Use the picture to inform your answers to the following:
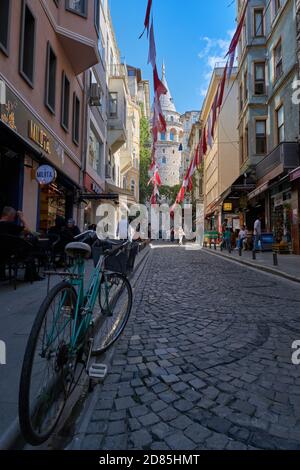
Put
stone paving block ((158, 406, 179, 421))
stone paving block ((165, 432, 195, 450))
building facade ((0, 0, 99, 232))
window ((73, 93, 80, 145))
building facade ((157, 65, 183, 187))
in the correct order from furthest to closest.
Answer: building facade ((157, 65, 183, 187)) → window ((73, 93, 80, 145)) → building facade ((0, 0, 99, 232)) → stone paving block ((158, 406, 179, 421)) → stone paving block ((165, 432, 195, 450))

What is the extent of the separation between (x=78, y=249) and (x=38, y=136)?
27.4ft

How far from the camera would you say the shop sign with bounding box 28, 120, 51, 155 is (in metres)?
9.36

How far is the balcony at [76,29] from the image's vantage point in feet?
40.2

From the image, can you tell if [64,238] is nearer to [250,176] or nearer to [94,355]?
[94,355]

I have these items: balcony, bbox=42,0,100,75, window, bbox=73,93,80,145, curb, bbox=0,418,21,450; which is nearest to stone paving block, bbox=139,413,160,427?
curb, bbox=0,418,21,450

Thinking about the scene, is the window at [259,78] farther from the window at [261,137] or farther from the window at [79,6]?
the window at [79,6]

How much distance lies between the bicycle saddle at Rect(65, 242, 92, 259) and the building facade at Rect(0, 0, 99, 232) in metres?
5.94

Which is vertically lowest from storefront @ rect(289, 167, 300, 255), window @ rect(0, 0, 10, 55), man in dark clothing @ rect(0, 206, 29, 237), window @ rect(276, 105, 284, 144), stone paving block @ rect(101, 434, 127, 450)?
stone paving block @ rect(101, 434, 127, 450)

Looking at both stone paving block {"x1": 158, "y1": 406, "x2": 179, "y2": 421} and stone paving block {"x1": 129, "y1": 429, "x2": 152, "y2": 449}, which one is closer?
Answer: stone paving block {"x1": 129, "y1": 429, "x2": 152, "y2": 449}

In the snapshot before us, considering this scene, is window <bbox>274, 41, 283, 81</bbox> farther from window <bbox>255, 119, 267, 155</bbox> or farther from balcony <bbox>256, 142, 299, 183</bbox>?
balcony <bbox>256, 142, 299, 183</bbox>

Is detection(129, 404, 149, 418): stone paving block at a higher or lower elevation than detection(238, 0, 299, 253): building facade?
lower

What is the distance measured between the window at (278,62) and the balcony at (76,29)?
1109cm

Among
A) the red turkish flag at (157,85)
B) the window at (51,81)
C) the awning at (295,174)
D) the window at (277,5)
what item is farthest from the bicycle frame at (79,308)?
the window at (277,5)
